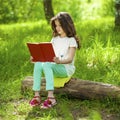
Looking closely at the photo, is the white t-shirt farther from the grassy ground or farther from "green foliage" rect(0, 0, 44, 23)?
"green foliage" rect(0, 0, 44, 23)

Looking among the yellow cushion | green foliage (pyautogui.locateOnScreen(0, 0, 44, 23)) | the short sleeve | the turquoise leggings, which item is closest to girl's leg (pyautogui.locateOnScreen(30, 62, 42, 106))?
the turquoise leggings

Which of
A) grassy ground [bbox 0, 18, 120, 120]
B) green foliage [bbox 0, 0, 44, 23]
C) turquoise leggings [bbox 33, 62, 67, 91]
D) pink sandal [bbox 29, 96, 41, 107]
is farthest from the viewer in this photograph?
green foliage [bbox 0, 0, 44, 23]

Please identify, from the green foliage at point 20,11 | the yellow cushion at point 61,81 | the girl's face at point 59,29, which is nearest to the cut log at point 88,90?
the yellow cushion at point 61,81

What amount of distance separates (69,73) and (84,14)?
13.9 meters

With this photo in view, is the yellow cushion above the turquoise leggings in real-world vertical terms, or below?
below

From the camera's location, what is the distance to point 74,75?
18.9ft

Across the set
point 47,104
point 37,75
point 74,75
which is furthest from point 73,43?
point 74,75

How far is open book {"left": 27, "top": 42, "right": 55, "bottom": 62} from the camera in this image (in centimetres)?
459

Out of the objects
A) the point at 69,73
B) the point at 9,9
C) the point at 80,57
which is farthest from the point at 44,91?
the point at 9,9

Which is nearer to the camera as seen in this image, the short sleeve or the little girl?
the little girl

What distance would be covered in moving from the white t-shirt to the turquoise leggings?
0.28 feet

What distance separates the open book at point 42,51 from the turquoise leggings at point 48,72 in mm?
66

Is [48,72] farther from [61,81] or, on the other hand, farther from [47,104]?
[47,104]

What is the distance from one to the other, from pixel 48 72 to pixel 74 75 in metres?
1.07
